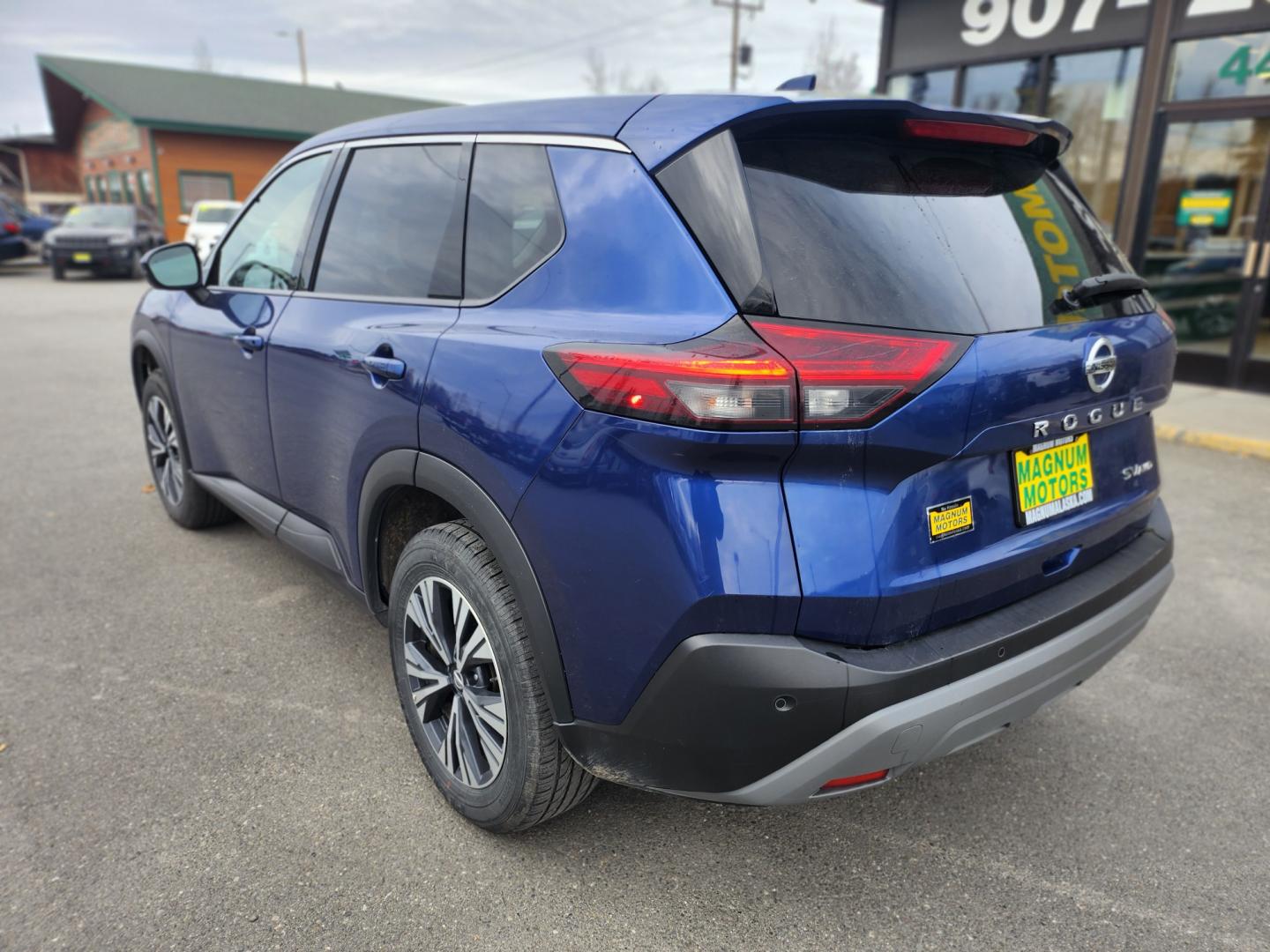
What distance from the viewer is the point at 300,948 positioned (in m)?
2.02

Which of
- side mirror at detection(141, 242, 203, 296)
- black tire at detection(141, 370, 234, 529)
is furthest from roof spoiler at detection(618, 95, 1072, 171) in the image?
black tire at detection(141, 370, 234, 529)

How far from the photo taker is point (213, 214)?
20.0 meters

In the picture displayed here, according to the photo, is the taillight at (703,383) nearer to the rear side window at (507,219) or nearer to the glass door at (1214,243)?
the rear side window at (507,219)

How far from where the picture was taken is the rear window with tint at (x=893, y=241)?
6.01 ft

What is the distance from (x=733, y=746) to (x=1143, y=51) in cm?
965

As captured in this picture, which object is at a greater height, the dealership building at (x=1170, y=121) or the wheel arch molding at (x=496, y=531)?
the dealership building at (x=1170, y=121)

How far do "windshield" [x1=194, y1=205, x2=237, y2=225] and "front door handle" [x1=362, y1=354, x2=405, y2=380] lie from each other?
1968cm

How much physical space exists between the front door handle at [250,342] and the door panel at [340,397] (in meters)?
0.10

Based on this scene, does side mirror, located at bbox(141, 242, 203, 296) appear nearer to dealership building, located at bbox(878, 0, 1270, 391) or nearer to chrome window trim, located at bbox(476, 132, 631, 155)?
chrome window trim, located at bbox(476, 132, 631, 155)

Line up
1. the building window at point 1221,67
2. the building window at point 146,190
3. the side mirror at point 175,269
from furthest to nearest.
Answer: the building window at point 146,190, the building window at point 1221,67, the side mirror at point 175,269

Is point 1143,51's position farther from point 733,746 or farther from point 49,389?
point 49,389

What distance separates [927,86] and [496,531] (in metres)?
10.6

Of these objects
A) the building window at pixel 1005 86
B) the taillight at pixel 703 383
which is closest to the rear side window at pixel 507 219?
the taillight at pixel 703 383

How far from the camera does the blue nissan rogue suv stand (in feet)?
5.68
